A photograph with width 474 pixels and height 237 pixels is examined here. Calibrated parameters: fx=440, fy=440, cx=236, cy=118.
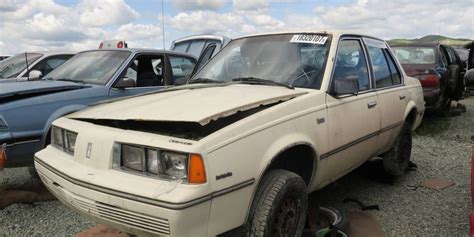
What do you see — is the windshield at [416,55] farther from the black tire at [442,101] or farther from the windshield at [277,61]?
the windshield at [277,61]

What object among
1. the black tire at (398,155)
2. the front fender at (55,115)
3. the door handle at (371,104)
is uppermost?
the door handle at (371,104)

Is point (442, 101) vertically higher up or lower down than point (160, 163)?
lower down

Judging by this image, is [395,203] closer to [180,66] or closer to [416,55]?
[180,66]

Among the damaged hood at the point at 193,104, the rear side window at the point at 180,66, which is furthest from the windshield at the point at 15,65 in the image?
the damaged hood at the point at 193,104

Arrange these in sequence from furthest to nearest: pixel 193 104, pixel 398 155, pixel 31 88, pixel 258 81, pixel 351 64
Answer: pixel 398 155, pixel 31 88, pixel 351 64, pixel 258 81, pixel 193 104

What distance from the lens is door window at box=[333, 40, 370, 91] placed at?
148 inches

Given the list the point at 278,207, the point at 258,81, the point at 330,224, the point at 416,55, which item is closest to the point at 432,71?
the point at 416,55

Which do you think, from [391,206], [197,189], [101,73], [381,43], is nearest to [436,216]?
[391,206]

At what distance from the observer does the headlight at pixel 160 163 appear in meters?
2.28

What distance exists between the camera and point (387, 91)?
4.44m

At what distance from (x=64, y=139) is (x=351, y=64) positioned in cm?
251

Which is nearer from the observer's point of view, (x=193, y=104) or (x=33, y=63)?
(x=193, y=104)

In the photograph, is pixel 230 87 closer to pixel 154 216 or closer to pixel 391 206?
pixel 154 216

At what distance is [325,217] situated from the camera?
3.63 m
